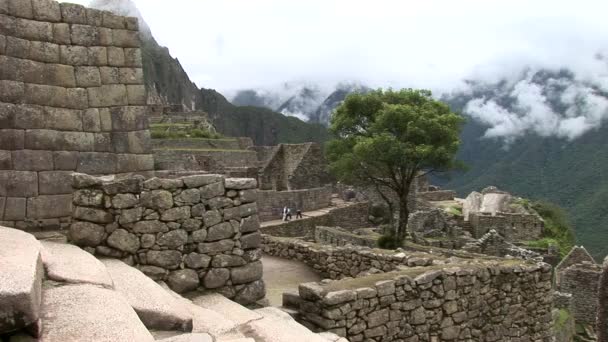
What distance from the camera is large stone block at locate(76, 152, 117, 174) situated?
635 cm

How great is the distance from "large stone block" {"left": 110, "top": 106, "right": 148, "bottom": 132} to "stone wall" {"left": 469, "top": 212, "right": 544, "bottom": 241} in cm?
2229

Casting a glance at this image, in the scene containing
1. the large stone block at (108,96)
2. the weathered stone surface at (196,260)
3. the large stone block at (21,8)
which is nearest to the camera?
the weathered stone surface at (196,260)

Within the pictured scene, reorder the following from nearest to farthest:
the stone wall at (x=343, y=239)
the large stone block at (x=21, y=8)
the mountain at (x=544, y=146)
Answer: the large stone block at (x=21, y=8)
the stone wall at (x=343, y=239)
the mountain at (x=544, y=146)

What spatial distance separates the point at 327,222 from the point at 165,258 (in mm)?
19108

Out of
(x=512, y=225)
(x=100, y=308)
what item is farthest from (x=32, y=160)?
(x=512, y=225)

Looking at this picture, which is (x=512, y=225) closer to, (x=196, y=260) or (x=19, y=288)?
(x=196, y=260)

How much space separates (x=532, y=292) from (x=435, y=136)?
36.2 feet

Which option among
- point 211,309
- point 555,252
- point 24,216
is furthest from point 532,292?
point 555,252

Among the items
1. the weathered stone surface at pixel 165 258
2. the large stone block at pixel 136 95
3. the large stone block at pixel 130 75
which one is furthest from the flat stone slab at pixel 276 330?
the large stone block at pixel 130 75

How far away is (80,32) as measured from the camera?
6.45 meters

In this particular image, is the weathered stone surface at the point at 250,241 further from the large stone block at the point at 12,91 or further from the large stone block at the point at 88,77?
the large stone block at the point at 12,91

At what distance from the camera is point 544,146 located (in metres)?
48.3

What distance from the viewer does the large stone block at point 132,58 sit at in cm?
680

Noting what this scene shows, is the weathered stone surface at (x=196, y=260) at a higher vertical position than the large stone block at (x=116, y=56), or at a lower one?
lower
